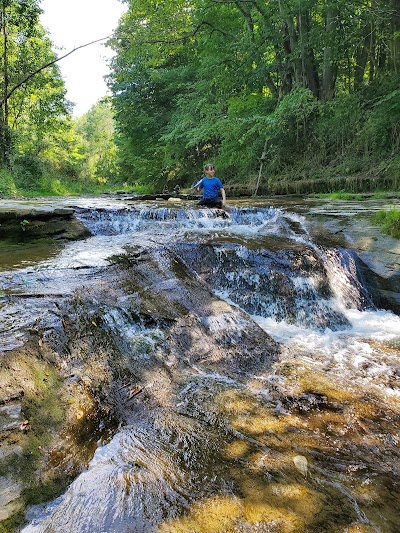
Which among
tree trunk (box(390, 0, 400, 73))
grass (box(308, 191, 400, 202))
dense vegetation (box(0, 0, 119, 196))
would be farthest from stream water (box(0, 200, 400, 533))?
dense vegetation (box(0, 0, 119, 196))

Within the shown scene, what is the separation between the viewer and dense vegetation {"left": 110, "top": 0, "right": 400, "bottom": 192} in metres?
11.8

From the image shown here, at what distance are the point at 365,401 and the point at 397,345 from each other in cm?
156

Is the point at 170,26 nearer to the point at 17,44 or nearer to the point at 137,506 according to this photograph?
the point at 17,44

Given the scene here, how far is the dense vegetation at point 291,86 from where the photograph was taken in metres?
11.8

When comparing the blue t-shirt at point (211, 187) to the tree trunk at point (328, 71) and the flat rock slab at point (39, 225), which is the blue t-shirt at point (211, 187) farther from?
the tree trunk at point (328, 71)

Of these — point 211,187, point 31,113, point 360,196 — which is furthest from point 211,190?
point 31,113

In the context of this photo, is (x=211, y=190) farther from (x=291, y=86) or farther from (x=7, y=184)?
(x=7, y=184)

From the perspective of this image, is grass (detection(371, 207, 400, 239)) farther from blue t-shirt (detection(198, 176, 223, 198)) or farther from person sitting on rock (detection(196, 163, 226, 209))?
blue t-shirt (detection(198, 176, 223, 198))

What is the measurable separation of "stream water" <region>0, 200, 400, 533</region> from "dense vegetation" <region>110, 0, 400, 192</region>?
25.0 feet

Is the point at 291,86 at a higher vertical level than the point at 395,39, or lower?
lower

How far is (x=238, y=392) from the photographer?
9.62 feet

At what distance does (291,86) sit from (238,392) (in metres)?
14.8

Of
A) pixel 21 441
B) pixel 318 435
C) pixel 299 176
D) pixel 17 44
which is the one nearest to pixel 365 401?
pixel 318 435

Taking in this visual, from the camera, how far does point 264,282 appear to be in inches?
207
